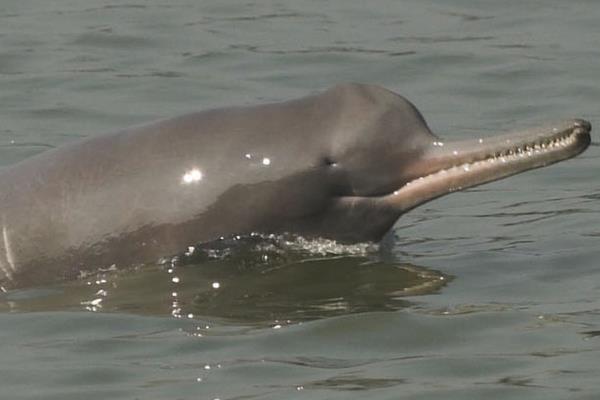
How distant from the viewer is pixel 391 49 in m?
17.1

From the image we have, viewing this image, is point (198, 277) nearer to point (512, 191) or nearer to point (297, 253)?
point (297, 253)

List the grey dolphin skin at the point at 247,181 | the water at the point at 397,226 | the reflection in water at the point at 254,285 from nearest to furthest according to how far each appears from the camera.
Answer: the water at the point at 397,226 → the reflection in water at the point at 254,285 → the grey dolphin skin at the point at 247,181

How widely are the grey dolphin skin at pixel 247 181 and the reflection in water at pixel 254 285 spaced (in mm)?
114

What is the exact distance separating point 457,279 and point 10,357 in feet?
8.03

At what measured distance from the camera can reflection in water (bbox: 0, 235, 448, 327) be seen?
10.4m

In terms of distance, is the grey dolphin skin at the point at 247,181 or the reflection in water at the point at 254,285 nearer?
the reflection in water at the point at 254,285

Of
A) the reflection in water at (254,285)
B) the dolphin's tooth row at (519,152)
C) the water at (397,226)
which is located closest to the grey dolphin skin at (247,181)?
the dolphin's tooth row at (519,152)

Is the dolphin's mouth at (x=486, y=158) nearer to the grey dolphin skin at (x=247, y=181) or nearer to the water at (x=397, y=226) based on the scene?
the grey dolphin skin at (x=247, y=181)

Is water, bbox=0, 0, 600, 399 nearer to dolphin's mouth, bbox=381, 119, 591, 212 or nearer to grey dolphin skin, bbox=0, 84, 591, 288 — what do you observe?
grey dolphin skin, bbox=0, 84, 591, 288

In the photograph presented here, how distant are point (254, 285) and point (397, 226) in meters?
1.91

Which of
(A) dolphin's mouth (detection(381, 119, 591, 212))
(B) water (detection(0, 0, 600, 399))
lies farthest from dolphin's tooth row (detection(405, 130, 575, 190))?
(B) water (detection(0, 0, 600, 399))

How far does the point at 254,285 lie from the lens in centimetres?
1087

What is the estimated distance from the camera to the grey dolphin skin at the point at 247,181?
34.8 feet

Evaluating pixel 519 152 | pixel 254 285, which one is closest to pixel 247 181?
pixel 254 285
